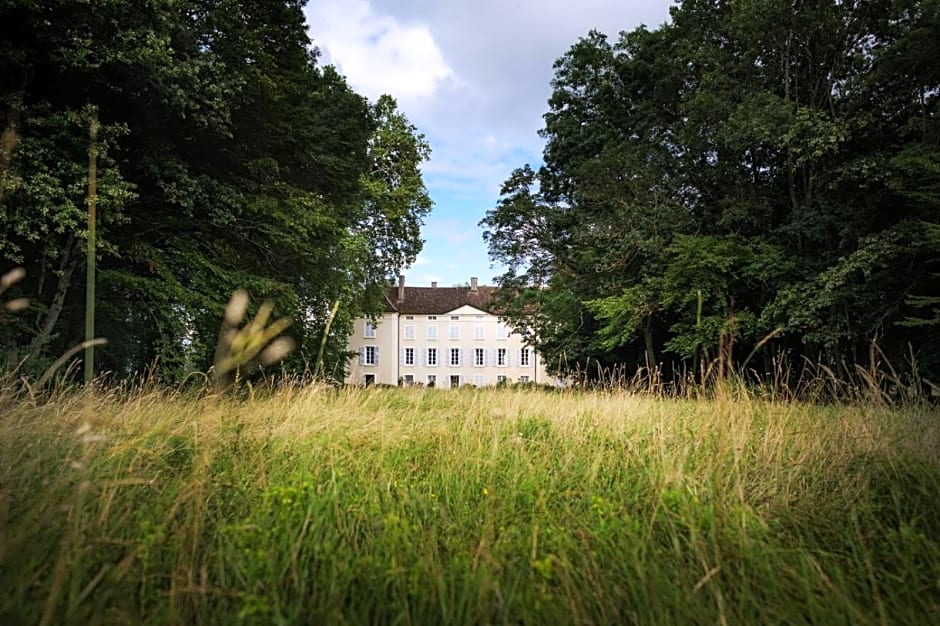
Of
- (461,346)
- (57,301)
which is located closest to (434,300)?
(461,346)

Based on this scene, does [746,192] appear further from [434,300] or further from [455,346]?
[434,300]

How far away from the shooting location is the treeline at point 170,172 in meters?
8.07

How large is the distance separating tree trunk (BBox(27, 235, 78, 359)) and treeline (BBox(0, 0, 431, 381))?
44mm

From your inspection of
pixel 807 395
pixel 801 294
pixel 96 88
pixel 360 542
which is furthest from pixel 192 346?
pixel 801 294

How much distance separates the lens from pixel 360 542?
2.56 m

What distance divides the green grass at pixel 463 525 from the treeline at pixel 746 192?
7.11m

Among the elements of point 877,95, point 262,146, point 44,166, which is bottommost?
point 44,166

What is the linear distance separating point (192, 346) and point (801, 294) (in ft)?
46.5

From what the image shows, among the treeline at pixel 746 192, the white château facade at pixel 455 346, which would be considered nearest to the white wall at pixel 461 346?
the white château facade at pixel 455 346

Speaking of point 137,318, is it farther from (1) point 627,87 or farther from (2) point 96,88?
(1) point 627,87

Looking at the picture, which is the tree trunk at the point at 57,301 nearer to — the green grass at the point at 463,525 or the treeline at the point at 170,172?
the treeline at the point at 170,172

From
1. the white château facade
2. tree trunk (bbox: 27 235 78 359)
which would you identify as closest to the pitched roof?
the white château facade

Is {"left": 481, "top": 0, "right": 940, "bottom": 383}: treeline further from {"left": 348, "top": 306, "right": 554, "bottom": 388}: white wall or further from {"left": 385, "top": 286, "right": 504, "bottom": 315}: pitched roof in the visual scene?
{"left": 385, "top": 286, "right": 504, "bottom": 315}: pitched roof

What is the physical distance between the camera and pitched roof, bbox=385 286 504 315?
49.4 metres
